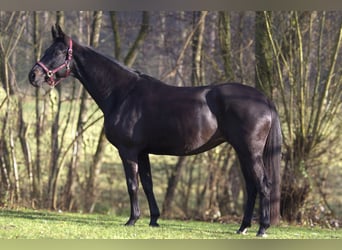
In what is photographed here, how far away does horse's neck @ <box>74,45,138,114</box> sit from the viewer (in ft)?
26.1

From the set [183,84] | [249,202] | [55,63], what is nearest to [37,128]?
[183,84]

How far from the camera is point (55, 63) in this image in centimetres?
788

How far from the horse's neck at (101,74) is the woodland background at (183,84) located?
122 inches

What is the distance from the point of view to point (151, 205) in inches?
316

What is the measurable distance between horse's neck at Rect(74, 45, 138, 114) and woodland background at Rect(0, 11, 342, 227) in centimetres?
309

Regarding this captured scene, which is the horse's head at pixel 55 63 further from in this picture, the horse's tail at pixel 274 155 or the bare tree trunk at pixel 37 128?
the bare tree trunk at pixel 37 128

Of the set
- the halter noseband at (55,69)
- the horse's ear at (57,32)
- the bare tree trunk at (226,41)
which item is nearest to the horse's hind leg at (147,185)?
the halter noseband at (55,69)

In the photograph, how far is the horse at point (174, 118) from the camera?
7461mm

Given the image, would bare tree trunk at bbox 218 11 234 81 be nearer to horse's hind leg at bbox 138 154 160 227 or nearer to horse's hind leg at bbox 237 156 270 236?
horse's hind leg at bbox 138 154 160 227

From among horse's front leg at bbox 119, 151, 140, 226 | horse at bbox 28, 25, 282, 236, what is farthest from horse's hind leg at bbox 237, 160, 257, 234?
horse's front leg at bbox 119, 151, 140, 226

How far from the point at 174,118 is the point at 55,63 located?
150 centimetres
